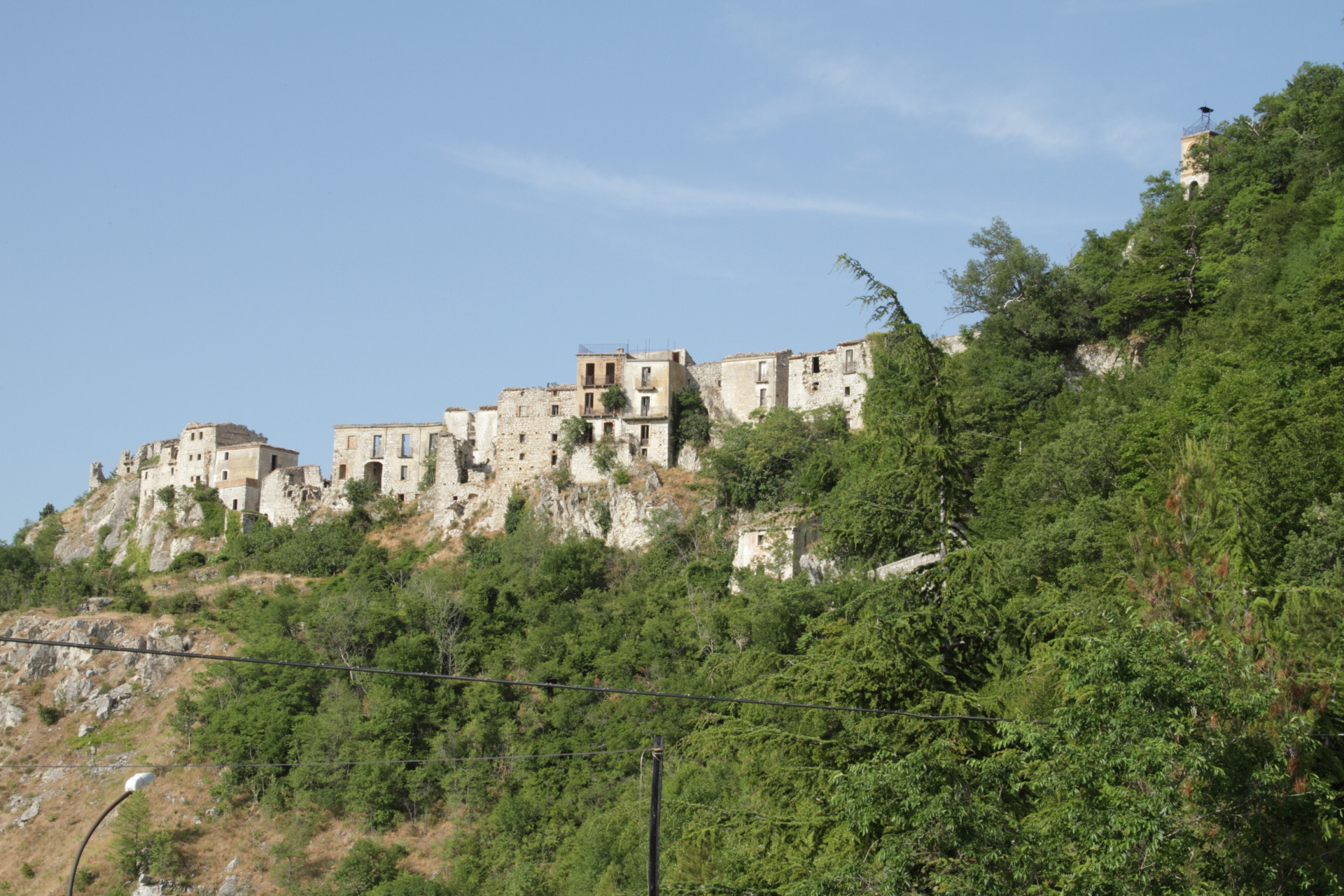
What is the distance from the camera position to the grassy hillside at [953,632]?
44.1ft

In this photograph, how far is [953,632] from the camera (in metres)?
16.8

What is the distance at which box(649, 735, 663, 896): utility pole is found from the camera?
12.3 m

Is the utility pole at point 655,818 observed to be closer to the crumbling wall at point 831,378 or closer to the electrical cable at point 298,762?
the electrical cable at point 298,762

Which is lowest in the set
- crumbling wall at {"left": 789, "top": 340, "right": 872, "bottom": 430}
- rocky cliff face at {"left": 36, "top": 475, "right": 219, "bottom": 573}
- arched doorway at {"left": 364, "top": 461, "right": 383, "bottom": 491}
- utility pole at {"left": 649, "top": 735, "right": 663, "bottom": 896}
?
utility pole at {"left": 649, "top": 735, "right": 663, "bottom": 896}

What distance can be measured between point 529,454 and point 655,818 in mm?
48166

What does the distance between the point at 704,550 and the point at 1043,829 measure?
39.6 meters

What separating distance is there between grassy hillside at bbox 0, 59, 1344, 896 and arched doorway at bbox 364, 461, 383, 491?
432cm

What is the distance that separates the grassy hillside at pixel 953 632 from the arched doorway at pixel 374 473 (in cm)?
432

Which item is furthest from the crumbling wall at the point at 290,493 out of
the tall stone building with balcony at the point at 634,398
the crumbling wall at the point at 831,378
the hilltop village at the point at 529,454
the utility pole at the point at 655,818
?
the utility pole at the point at 655,818

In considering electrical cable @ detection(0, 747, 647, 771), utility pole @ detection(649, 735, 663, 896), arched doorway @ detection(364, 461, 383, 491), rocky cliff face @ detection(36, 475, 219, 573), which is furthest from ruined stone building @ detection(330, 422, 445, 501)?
utility pole @ detection(649, 735, 663, 896)

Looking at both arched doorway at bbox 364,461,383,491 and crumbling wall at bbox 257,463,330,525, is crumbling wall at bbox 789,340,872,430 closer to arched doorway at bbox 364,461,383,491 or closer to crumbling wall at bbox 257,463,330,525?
arched doorway at bbox 364,461,383,491

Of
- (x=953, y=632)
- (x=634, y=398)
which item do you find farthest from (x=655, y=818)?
(x=634, y=398)

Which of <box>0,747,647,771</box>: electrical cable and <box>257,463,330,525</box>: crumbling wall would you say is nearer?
<box>0,747,647,771</box>: electrical cable

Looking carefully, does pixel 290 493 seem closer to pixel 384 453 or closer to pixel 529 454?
pixel 384 453
